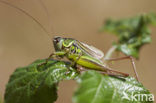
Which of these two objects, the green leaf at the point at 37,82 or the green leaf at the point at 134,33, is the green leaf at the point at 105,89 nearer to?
the green leaf at the point at 37,82

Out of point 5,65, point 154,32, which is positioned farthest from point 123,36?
A: point 154,32

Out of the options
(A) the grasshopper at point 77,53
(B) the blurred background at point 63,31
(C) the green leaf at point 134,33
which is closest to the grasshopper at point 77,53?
(A) the grasshopper at point 77,53

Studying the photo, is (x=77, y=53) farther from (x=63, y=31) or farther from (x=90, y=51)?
(x=63, y=31)

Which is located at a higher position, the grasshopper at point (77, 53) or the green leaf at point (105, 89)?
the grasshopper at point (77, 53)

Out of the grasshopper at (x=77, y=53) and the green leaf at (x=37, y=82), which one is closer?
the green leaf at (x=37, y=82)

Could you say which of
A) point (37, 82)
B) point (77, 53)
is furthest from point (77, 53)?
point (37, 82)

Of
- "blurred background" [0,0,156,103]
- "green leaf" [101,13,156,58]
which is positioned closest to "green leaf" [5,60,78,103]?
"green leaf" [101,13,156,58]
